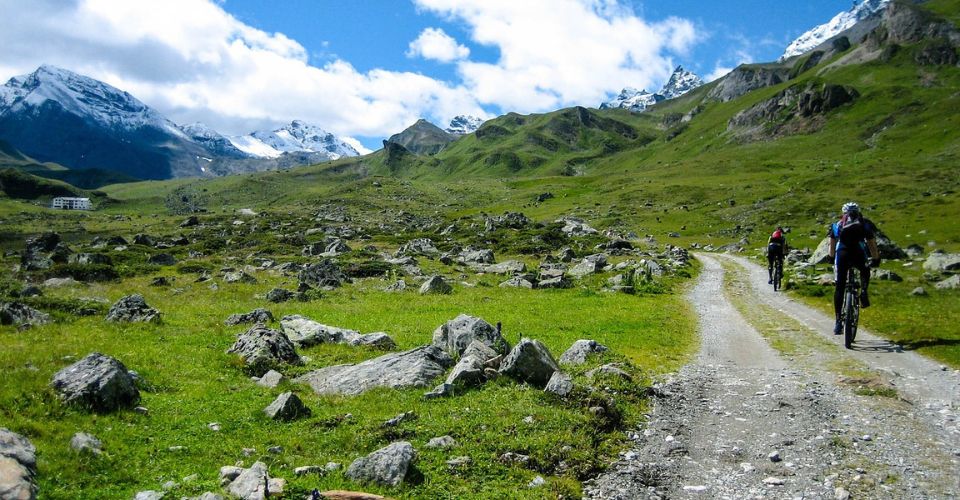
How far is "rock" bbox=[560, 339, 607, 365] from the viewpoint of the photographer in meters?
18.3

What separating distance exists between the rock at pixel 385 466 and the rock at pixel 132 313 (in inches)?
839

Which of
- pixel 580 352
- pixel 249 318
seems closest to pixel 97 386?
pixel 580 352

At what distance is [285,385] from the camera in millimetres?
16766

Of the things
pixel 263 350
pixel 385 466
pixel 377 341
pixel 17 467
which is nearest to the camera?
pixel 17 467

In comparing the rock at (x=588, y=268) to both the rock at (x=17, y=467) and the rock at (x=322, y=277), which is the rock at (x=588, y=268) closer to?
the rock at (x=322, y=277)

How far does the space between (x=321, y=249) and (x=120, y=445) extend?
6922 cm

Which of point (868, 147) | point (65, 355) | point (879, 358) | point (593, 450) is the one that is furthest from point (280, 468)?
point (868, 147)

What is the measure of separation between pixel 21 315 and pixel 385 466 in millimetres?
24460

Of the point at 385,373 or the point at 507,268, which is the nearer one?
the point at 385,373

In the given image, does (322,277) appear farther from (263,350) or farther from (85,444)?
(85,444)

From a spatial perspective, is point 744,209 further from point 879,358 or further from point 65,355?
point 65,355

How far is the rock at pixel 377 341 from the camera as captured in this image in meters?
22.0

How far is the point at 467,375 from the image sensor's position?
1540 cm

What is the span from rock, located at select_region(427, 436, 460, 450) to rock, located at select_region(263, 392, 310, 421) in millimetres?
4137
